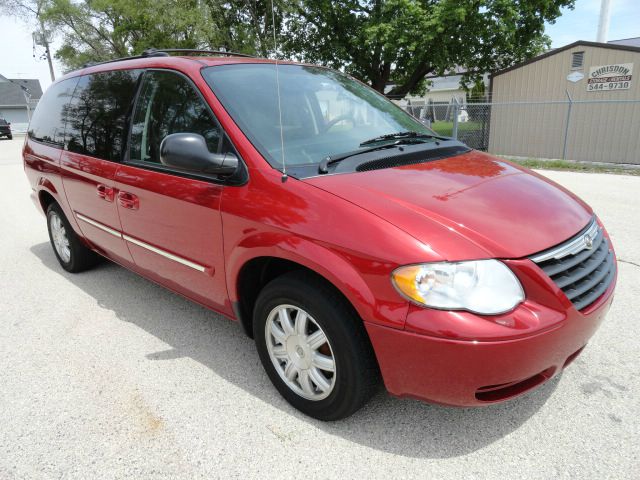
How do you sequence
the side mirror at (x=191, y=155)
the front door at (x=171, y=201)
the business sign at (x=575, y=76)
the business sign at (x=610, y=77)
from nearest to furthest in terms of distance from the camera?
the side mirror at (x=191, y=155), the front door at (x=171, y=201), the business sign at (x=610, y=77), the business sign at (x=575, y=76)

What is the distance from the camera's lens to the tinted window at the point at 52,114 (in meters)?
4.10

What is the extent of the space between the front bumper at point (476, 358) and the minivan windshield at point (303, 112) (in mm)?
1071

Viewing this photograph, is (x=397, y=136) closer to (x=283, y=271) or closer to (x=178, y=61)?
(x=283, y=271)

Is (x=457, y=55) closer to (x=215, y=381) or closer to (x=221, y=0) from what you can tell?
(x=221, y=0)

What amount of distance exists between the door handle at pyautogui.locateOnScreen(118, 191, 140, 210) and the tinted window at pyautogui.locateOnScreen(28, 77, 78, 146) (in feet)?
4.21

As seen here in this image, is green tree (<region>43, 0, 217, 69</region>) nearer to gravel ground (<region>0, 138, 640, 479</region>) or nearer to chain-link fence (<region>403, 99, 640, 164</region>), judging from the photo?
chain-link fence (<region>403, 99, 640, 164</region>)

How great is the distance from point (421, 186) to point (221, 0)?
26.7 m

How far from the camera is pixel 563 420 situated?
7.55 ft

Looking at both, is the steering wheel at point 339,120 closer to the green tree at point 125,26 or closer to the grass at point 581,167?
the grass at point 581,167

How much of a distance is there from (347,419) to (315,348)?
431 millimetres

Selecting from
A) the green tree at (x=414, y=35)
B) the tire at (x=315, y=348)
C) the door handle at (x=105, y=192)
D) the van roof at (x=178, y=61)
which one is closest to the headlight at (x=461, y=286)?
the tire at (x=315, y=348)

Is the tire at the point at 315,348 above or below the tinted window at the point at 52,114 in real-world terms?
below

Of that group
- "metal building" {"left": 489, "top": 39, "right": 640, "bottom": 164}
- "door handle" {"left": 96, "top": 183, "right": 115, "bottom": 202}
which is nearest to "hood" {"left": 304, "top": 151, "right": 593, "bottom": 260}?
"door handle" {"left": 96, "top": 183, "right": 115, "bottom": 202}

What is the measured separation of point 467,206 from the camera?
2133 mm
